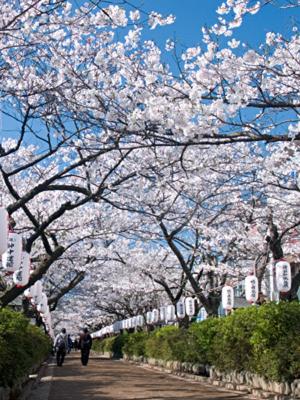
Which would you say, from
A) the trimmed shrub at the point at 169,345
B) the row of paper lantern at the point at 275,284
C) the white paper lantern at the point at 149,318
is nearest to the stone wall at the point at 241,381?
the trimmed shrub at the point at 169,345

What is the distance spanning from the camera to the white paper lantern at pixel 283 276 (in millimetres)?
13930

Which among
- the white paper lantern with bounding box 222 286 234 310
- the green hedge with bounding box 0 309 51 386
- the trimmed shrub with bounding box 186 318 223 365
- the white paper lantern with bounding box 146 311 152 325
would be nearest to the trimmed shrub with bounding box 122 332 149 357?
the white paper lantern with bounding box 146 311 152 325

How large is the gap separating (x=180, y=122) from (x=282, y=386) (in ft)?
16.7

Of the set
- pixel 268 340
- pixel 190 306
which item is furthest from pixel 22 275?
pixel 190 306

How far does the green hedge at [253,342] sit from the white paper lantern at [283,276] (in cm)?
177

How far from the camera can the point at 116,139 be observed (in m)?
8.60

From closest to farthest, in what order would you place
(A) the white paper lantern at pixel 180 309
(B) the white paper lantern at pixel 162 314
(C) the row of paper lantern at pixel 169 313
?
(C) the row of paper lantern at pixel 169 313, (A) the white paper lantern at pixel 180 309, (B) the white paper lantern at pixel 162 314

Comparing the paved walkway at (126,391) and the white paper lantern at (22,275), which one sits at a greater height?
the white paper lantern at (22,275)

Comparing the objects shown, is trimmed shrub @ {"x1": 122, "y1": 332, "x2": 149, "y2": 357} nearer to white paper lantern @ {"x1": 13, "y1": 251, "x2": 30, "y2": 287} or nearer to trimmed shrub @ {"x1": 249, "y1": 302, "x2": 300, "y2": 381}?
white paper lantern @ {"x1": 13, "y1": 251, "x2": 30, "y2": 287}

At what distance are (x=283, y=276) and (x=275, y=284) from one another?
2171 mm

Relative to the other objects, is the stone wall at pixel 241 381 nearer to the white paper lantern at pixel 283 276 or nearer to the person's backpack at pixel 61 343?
the white paper lantern at pixel 283 276

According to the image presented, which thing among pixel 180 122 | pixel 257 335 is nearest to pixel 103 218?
pixel 257 335

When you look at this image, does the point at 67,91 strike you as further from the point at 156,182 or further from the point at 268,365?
Result: the point at 268,365

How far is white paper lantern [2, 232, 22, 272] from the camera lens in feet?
37.1
